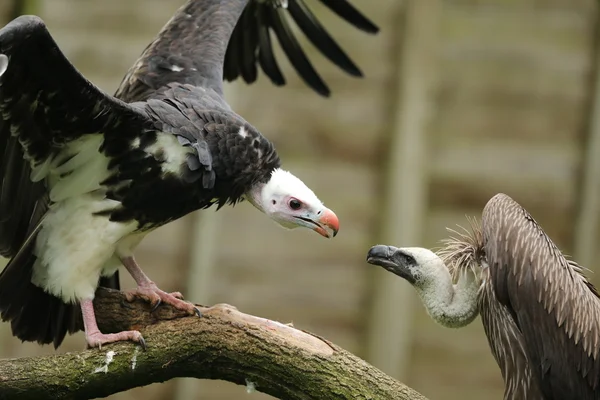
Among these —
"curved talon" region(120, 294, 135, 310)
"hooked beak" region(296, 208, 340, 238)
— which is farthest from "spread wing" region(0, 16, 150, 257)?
"hooked beak" region(296, 208, 340, 238)

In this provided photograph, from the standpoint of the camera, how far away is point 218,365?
144 inches

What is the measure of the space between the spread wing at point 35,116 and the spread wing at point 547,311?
1522 mm

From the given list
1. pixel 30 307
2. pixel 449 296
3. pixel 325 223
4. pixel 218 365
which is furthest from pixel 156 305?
pixel 449 296

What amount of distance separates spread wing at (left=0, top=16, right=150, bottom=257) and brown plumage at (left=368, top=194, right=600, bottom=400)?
1469 mm

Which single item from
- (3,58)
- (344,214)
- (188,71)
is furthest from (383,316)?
(3,58)

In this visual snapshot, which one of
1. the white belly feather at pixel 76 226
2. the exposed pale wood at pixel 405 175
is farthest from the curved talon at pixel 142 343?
the exposed pale wood at pixel 405 175

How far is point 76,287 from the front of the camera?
386 centimetres

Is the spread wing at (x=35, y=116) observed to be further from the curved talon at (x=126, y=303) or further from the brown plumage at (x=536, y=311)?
the brown plumage at (x=536, y=311)

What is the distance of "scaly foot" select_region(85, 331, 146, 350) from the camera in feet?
12.1

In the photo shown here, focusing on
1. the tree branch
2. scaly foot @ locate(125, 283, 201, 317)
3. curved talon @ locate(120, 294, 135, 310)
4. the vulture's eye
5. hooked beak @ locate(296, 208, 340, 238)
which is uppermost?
the vulture's eye

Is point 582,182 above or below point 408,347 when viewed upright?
above

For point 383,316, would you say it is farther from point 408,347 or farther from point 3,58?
point 3,58

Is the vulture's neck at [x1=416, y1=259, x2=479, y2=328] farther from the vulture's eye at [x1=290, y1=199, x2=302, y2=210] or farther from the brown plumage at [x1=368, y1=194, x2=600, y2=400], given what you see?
the vulture's eye at [x1=290, y1=199, x2=302, y2=210]

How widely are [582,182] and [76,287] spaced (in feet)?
13.0
